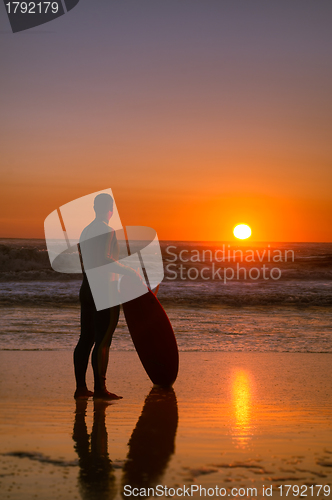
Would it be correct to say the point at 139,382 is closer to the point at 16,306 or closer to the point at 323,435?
the point at 323,435

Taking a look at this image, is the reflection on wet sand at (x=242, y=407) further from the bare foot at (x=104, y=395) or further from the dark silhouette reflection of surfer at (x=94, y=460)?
the bare foot at (x=104, y=395)

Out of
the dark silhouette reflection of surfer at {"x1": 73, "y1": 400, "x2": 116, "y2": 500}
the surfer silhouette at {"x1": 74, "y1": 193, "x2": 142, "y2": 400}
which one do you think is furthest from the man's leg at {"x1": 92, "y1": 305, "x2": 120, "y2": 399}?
the dark silhouette reflection of surfer at {"x1": 73, "y1": 400, "x2": 116, "y2": 500}

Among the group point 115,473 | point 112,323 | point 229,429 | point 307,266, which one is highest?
point 112,323

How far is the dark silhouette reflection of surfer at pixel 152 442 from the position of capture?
2.37m

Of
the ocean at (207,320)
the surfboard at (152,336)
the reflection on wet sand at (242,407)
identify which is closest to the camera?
the reflection on wet sand at (242,407)

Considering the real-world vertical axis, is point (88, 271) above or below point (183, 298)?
above

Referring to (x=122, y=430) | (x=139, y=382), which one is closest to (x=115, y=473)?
(x=122, y=430)

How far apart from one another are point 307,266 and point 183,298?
1767cm

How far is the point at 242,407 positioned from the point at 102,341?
131cm

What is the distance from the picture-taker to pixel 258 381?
15.1 feet

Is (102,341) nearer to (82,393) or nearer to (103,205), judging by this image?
(82,393)

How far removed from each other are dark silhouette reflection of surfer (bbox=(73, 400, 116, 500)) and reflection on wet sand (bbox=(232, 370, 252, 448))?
2.87 feet

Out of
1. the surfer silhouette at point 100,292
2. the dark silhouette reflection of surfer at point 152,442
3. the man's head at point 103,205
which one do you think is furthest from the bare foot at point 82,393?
the man's head at point 103,205

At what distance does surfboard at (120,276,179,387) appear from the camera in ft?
14.3
